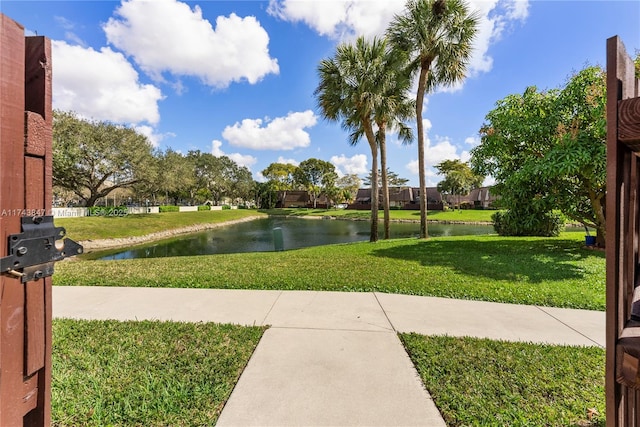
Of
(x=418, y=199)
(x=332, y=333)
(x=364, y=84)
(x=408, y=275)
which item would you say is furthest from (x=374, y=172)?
(x=418, y=199)

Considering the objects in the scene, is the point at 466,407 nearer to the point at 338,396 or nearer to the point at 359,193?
the point at 338,396

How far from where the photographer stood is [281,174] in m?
64.3

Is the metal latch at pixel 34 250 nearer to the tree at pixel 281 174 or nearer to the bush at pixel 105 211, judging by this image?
the bush at pixel 105 211

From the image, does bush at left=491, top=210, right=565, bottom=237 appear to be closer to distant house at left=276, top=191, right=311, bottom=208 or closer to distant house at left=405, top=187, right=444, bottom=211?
distant house at left=405, top=187, right=444, bottom=211

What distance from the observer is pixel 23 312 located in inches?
46.4

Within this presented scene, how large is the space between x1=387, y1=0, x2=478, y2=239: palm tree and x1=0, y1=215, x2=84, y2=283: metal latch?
12.9 metres

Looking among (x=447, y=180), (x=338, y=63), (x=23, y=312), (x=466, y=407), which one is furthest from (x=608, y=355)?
(x=447, y=180)

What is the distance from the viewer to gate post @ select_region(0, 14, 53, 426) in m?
1.10

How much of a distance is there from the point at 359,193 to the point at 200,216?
36.9 metres

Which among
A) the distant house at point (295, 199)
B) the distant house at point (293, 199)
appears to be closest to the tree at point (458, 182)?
the distant house at point (295, 199)

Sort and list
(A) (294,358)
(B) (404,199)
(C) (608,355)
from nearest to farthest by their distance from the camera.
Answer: (C) (608,355), (A) (294,358), (B) (404,199)

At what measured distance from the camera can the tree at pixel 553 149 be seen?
22.0 ft

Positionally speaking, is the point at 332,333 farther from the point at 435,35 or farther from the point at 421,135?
the point at 435,35

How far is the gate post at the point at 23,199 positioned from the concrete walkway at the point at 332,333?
125 cm
